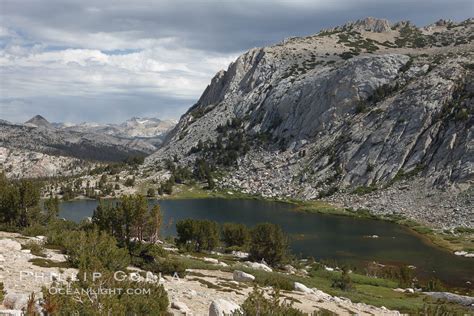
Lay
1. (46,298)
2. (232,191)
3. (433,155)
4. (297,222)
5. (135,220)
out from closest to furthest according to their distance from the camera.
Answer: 1. (46,298)
2. (135,220)
3. (297,222)
4. (433,155)
5. (232,191)

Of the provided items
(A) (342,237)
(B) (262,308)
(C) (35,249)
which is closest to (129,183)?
(A) (342,237)

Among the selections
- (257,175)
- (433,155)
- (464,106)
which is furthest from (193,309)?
(257,175)

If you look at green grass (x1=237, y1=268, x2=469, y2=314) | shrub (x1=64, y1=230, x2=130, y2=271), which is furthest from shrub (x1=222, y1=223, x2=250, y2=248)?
shrub (x1=64, y1=230, x2=130, y2=271)

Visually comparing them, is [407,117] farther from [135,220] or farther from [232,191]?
[135,220]

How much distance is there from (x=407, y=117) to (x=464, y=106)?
17.7 m

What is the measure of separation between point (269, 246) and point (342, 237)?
138 feet

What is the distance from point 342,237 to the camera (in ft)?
292

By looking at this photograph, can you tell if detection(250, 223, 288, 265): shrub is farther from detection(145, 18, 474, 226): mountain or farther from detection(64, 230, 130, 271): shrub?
detection(145, 18, 474, 226): mountain

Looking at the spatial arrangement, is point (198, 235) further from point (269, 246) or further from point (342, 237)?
point (342, 237)

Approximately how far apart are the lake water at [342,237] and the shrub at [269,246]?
12.0 metres

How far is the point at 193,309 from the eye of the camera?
834 inches

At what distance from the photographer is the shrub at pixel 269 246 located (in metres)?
51.3

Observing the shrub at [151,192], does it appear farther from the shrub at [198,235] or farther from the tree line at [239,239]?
the shrub at [198,235]

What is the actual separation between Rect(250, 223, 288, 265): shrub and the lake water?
12047mm
